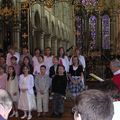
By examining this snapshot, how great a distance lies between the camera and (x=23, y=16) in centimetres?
2102

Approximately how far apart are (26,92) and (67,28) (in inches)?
1211

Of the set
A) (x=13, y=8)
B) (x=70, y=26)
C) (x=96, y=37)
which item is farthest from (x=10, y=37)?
(x=70, y=26)

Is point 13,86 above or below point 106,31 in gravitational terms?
below

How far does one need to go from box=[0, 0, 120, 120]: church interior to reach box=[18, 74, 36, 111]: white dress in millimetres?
7510

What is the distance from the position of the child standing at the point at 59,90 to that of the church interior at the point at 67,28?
7025 millimetres

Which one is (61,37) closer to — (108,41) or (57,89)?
(108,41)

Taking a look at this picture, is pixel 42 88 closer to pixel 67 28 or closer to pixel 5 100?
pixel 5 100

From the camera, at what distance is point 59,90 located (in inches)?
412

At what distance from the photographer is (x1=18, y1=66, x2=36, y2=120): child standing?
10.2 metres

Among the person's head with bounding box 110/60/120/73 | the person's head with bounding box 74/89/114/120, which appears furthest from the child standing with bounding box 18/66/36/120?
the person's head with bounding box 74/89/114/120

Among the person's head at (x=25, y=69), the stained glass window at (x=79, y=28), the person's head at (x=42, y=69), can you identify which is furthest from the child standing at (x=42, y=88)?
the stained glass window at (x=79, y=28)

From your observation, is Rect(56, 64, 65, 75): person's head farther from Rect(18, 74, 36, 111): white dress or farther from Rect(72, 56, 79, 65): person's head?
Rect(18, 74, 36, 111): white dress

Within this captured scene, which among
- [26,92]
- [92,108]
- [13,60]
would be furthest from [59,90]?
[92,108]

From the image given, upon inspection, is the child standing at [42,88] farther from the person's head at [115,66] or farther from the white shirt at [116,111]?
the white shirt at [116,111]
